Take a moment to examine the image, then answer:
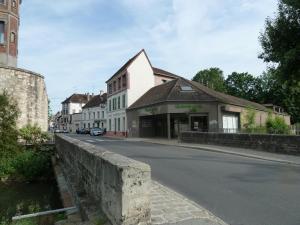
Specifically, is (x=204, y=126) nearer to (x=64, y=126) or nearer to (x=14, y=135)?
(x=14, y=135)

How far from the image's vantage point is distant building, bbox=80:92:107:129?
234 ft

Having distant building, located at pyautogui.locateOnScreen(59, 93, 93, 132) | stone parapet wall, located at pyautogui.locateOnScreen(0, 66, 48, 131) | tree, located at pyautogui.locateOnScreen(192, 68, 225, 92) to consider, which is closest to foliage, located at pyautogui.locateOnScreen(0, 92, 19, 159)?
stone parapet wall, located at pyautogui.locateOnScreen(0, 66, 48, 131)

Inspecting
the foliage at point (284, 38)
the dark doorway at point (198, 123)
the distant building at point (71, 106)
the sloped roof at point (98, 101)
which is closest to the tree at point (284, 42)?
the foliage at point (284, 38)

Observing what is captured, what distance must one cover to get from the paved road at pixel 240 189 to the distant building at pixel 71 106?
294ft

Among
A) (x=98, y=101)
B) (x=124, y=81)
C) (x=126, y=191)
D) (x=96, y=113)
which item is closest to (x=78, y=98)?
(x=98, y=101)

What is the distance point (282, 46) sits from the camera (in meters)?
21.2

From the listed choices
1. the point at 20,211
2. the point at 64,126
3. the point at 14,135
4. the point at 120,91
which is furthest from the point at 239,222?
the point at 64,126

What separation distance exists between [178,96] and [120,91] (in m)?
15.5

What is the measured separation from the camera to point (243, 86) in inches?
2933

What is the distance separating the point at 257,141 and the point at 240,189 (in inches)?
438

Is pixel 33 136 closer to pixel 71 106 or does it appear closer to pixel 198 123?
pixel 198 123

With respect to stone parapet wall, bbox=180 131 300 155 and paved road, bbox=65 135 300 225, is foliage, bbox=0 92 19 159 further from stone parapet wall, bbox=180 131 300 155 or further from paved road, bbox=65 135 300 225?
stone parapet wall, bbox=180 131 300 155

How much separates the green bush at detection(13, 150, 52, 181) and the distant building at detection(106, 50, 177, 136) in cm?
2559

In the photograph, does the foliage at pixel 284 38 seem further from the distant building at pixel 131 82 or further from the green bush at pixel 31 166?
the distant building at pixel 131 82
